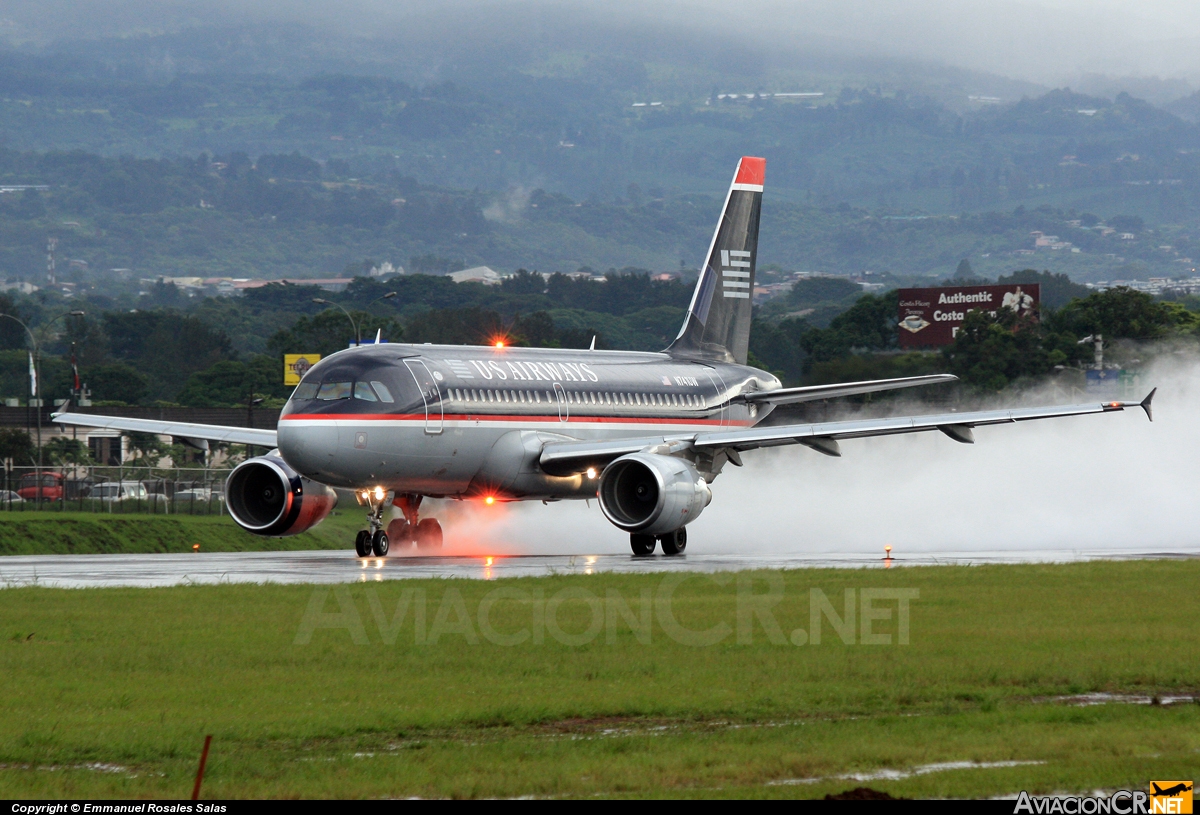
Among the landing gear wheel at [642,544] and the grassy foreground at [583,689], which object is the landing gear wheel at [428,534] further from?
the grassy foreground at [583,689]

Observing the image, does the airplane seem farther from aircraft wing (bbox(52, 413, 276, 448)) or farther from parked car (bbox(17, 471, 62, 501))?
parked car (bbox(17, 471, 62, 501))

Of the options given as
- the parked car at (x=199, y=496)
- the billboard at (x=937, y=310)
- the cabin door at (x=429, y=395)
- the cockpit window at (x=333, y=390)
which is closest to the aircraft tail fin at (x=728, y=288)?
the cabin door at (x=429, y=395)

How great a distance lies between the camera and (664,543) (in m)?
38.2

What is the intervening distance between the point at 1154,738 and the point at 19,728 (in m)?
9.48

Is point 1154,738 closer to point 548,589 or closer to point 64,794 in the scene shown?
point 64,794

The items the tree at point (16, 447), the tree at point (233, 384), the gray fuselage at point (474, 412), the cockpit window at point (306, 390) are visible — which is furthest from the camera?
the tree at point (233, 384)

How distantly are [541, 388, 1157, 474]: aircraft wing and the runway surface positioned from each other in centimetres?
234

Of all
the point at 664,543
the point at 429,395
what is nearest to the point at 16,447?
the point at 429,395

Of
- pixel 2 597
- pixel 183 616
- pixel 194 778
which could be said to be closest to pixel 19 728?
pixel 194 778

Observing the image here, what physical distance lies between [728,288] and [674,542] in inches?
548

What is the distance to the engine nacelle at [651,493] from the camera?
3591 centimetres

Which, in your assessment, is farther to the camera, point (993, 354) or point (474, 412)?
point (993, 354)

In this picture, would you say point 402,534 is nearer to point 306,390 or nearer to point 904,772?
point 306,390

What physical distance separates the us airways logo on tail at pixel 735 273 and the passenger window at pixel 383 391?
16578mm
